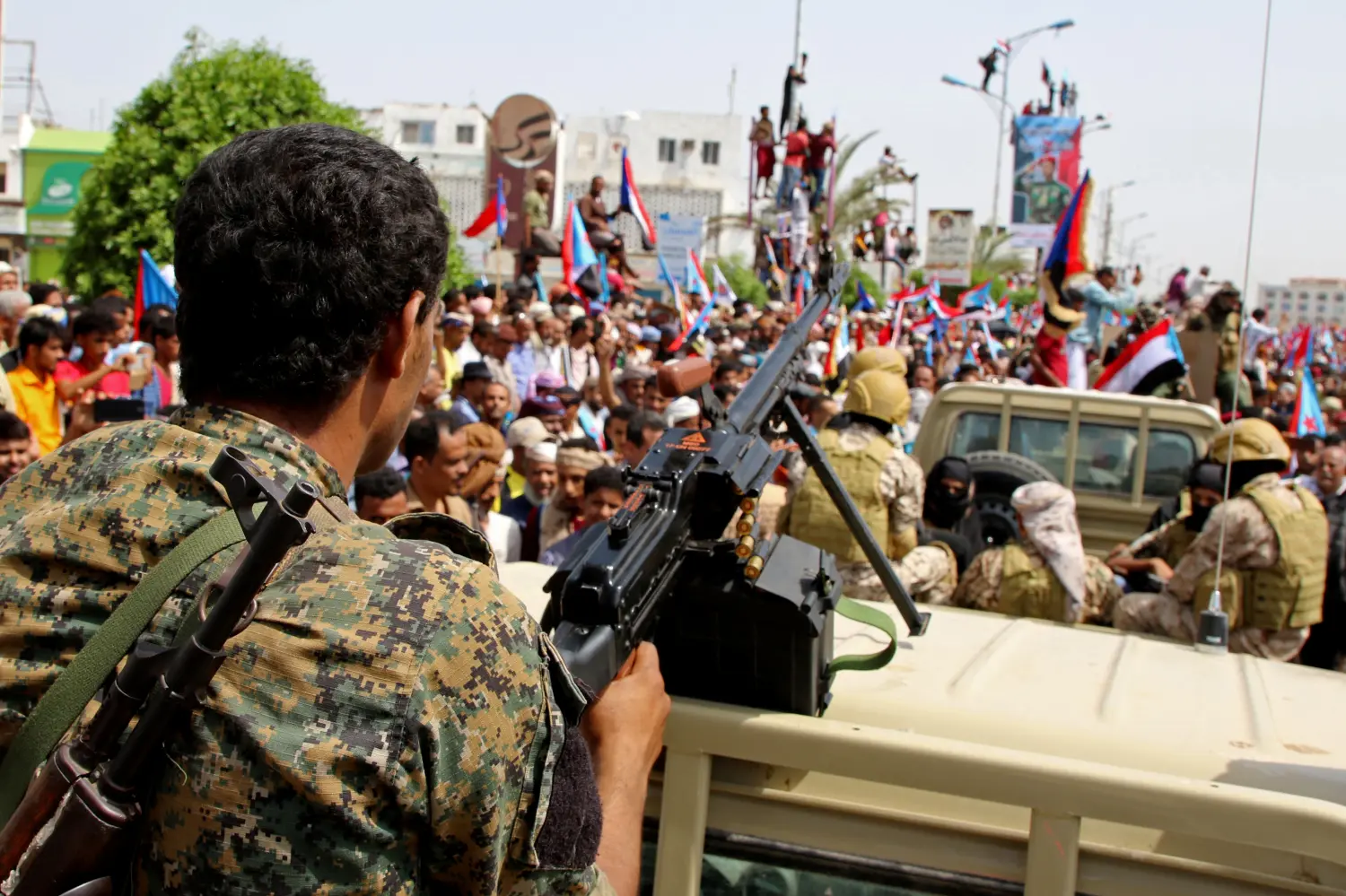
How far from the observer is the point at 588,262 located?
13.3 metres

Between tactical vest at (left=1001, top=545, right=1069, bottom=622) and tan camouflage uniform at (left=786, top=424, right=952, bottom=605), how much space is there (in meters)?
0.49

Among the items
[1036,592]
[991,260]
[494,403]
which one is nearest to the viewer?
[1036,592]

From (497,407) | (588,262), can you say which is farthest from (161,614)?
(588,262)

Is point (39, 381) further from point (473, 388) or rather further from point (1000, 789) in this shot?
point (1000, 789)

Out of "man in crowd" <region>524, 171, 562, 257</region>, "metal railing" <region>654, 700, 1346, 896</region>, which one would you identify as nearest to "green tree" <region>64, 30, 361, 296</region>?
"man in crowd" <region>524, 171, 562, 257</region>

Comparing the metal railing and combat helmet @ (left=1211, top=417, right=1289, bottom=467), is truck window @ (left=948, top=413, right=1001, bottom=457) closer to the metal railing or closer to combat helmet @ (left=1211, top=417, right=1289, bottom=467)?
combat helmet @ (left=1211, top=417, right=1289, bottom=467)

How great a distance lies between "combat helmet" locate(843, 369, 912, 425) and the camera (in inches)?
209

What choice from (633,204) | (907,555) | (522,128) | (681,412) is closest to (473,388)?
(681,412)

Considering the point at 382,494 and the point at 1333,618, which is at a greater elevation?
the point at 382,494

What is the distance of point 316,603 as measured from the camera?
1085 millimetres

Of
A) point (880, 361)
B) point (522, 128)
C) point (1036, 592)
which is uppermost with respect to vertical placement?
point (522, 128)

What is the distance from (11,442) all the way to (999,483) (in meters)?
4.41

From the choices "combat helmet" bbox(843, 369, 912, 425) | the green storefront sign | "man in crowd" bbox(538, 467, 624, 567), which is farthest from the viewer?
the green storefront sign

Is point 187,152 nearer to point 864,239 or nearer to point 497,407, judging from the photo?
point 497,407
